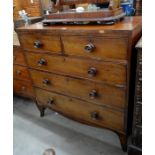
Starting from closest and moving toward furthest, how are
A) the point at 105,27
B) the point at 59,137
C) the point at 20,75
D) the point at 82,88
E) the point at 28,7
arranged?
the point at 105,27, the point at 82,88, the point at 59,137, the point at 20,75, the point at 28,7

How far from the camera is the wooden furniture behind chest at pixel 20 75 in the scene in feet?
5.92

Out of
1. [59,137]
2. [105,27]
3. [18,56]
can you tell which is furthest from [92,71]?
[18,56]

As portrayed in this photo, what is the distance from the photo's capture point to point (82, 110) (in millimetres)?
1429

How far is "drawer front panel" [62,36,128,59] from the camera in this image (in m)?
1.01

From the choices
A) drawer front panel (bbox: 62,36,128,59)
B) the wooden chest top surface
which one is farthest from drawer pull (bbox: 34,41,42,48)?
drawer front panel (bbox: 62,36,128,59)

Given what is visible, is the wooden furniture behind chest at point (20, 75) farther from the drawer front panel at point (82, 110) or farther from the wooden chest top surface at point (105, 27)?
the wooden chest top surface at point (105, 27)

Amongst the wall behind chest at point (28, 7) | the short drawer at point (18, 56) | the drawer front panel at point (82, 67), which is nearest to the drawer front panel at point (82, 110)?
the drawer front panel at point (82, 67)

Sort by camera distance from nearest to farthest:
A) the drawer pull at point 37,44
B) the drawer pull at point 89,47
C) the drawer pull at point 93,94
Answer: the drawer pull at point 89,47
the drawer pull at point 93,94
the drawer pull at point 37,44

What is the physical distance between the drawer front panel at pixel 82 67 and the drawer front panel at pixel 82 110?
241 millimetres

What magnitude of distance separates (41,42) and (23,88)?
0.83 m

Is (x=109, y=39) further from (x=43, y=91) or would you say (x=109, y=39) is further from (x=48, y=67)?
(x=43, y=91)

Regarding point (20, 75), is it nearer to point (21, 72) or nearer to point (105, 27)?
point (21, 72)
